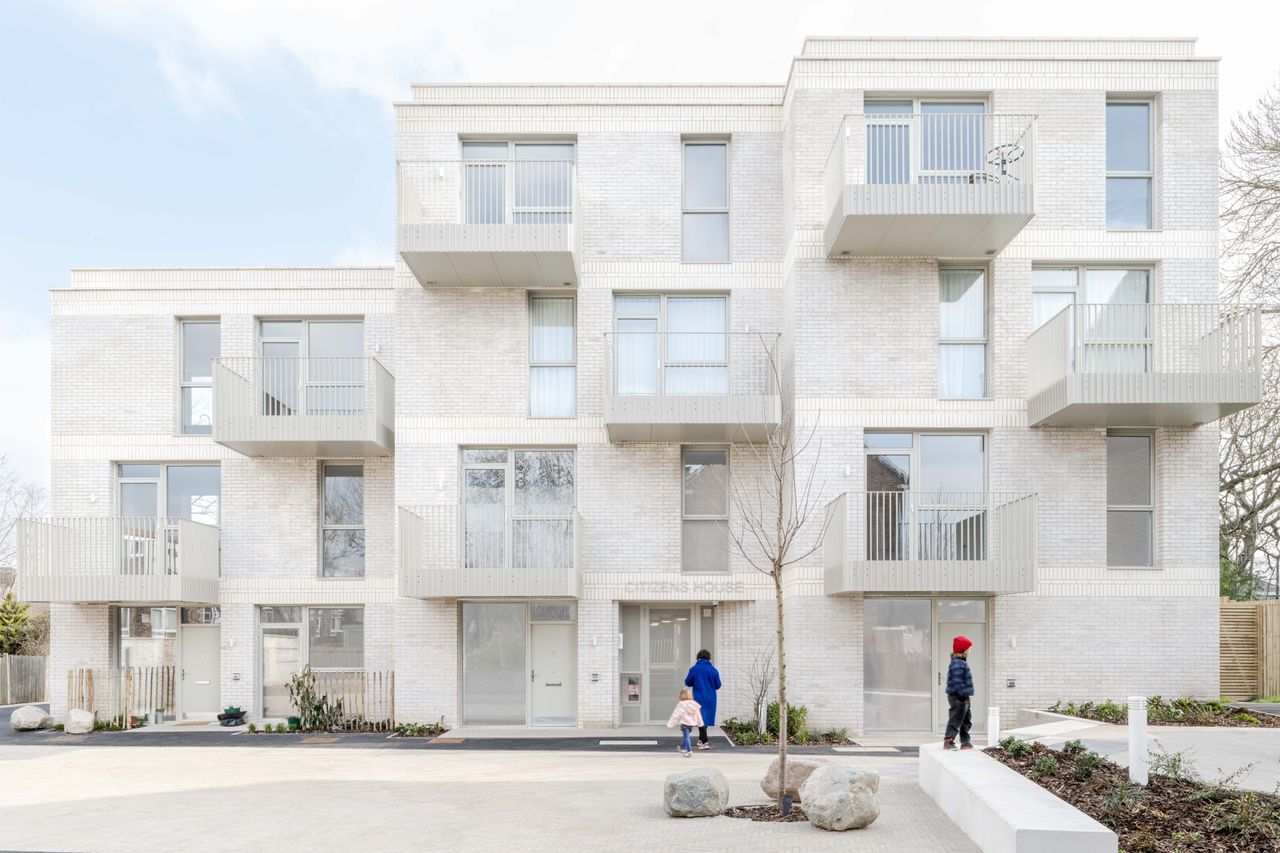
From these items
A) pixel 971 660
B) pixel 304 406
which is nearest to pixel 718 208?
pixel 304 406

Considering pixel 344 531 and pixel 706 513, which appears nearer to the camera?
pixel 706 513

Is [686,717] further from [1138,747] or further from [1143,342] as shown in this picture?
[1143,342]

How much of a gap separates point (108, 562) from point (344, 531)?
4050 millimetres

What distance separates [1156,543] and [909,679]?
15.5 feet

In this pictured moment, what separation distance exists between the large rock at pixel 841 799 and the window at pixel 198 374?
14.8 metres

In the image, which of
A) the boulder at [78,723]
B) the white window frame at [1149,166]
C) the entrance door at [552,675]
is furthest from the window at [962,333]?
the boulder at [78,723]

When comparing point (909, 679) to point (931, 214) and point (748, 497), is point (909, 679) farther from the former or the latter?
point (931, 214)

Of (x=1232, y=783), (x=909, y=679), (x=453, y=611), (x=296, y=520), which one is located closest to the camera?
(x=1232, y=783)

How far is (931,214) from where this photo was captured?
16156mm

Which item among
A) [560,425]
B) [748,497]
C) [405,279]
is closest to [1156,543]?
[748,497]

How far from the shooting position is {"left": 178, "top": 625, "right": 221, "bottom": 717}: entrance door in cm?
2041

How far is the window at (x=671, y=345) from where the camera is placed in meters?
18.7

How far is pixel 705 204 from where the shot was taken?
19.4 meters

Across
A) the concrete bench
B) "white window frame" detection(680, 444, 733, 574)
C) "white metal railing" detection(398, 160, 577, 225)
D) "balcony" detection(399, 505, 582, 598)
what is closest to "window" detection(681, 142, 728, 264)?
"white metal railing" detection(398, 160, 577, 225)
